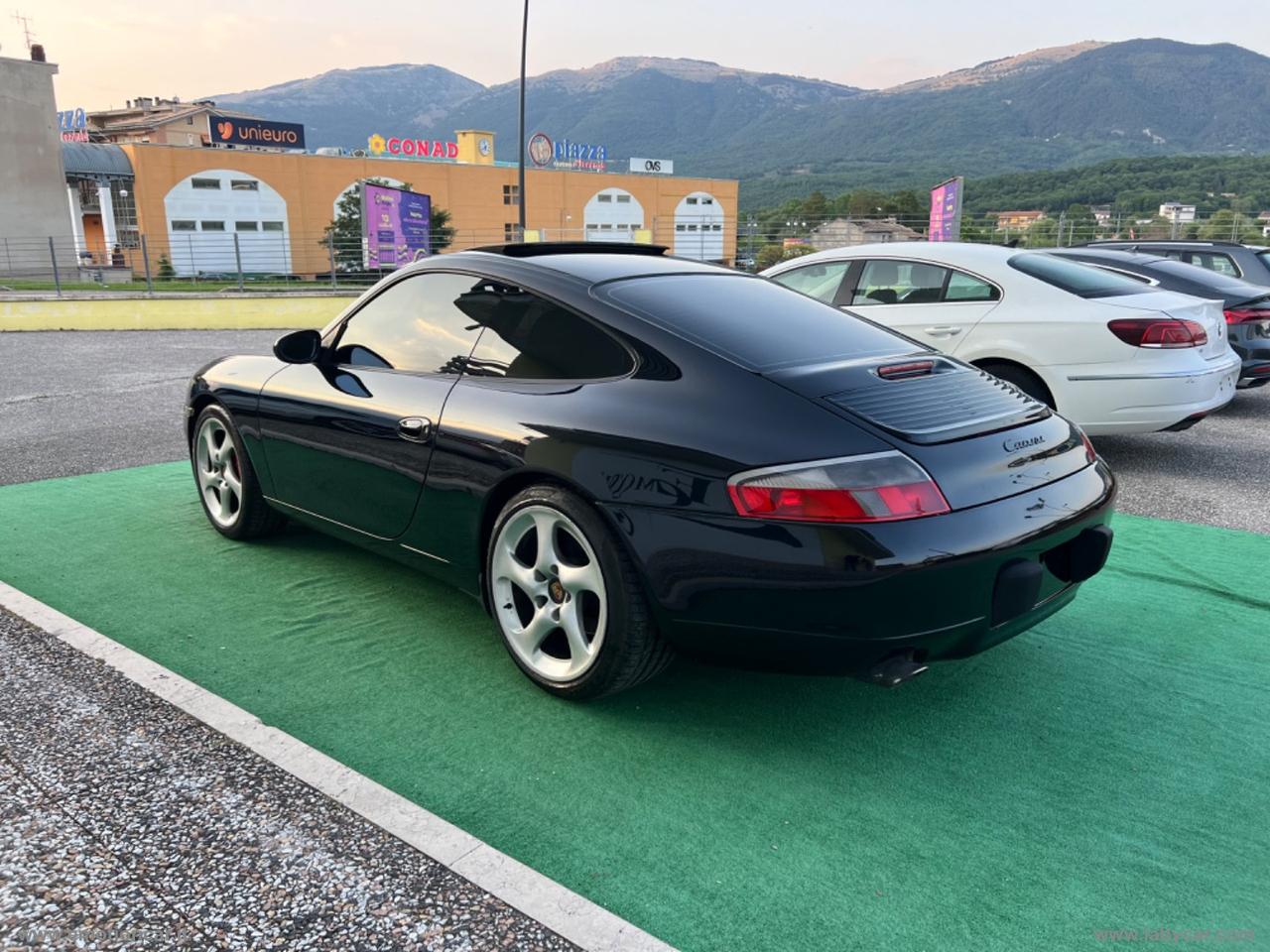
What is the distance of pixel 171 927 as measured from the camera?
2.01m

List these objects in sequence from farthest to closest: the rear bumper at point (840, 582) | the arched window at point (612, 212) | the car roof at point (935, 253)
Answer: the arched window at point (612, 212) < the car roof at point (935, 253) < the rear bumper at point (840, 582)

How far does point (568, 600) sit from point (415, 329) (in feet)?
4.17

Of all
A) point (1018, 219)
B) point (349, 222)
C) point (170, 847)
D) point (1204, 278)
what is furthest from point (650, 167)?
point (170, 847)

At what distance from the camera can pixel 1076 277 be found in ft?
20.5

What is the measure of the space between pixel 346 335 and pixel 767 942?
9.25ft

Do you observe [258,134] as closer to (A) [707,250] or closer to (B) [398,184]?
(B) [398,184]

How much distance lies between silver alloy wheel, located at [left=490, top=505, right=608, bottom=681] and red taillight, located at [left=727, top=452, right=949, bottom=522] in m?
0.55

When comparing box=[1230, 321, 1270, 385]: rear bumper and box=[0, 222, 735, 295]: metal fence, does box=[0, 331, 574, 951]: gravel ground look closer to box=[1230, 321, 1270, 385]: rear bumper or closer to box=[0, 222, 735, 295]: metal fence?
box=[1230, 321, 1270, 385]: rear bumper

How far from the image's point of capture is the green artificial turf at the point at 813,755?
2137 mm

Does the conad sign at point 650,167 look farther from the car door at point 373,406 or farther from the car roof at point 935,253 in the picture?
the car door at point 373,406

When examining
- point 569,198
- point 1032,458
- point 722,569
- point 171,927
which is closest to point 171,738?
point 171,927

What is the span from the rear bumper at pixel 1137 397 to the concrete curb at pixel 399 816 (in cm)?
490

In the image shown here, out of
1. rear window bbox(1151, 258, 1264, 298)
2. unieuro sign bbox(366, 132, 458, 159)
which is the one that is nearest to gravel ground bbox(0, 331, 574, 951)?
rear window bbox(1151, 258, 1264, 298)

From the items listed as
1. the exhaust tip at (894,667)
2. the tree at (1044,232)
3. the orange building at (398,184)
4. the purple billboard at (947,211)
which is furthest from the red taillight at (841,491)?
the orange building at (398,184)
